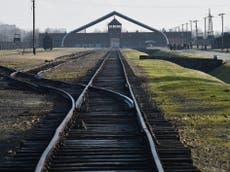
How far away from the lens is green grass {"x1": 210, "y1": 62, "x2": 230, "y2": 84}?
39.2m

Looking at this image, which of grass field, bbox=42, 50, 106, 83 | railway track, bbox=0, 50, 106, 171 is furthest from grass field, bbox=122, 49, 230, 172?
grass field, bbox=42, 50, 106, 83

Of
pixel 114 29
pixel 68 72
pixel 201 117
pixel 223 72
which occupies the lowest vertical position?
pixel 201 117

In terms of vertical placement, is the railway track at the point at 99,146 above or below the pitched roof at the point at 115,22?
below

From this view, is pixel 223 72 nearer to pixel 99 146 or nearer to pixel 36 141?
pixel 36 141

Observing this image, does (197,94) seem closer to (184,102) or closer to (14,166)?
(184,102)

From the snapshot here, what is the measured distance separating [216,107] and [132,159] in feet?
26.5

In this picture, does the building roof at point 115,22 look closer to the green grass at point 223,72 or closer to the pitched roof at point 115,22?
the pitched roof at point 115,22

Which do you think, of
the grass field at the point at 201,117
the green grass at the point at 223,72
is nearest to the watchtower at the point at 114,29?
the green grass at the point at 223,72

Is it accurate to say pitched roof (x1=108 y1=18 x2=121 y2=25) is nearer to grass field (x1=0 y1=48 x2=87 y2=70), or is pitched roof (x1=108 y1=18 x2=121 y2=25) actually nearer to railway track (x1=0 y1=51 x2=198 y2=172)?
grass field (x1=0 y1=48 x2=87 y2=70)

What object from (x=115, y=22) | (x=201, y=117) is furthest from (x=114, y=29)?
(x=201, y=117)

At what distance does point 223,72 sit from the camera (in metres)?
42.6

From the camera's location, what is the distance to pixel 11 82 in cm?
2550

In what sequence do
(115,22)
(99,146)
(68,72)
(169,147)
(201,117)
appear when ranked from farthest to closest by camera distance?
1. (115,22)
2. (68,72)
3. (201,117)
4. (99,146)
5. (169,147)

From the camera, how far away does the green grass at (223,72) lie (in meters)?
39.2
